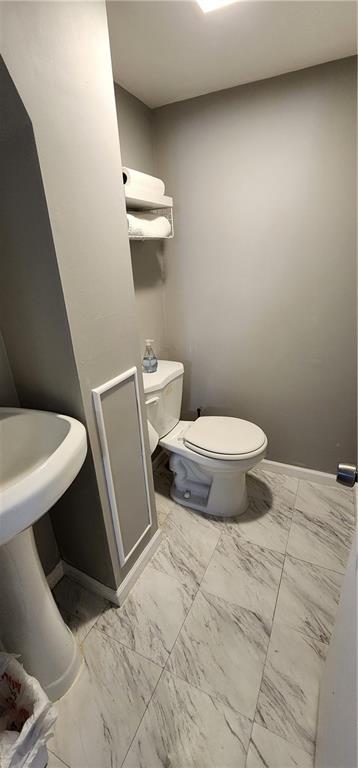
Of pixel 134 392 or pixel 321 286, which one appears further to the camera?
pixel 321 286

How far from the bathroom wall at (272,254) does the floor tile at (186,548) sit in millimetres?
668

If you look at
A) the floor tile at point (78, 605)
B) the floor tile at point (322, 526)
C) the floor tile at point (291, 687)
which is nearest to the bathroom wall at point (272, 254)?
the floor tile at point (322, 526)

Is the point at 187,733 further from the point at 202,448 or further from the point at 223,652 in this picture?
the point at 202,448

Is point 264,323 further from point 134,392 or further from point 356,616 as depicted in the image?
point 356,616

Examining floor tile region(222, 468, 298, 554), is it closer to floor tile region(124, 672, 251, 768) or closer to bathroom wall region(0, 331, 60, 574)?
floor tile region(124, 672, 251, 768)

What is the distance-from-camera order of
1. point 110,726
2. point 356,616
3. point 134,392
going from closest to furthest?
point 356,616 → point 110,726 → point 134,392

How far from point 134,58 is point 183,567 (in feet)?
6.79

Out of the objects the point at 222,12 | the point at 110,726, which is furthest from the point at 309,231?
the point at 110,726

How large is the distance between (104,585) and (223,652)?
0.49 meters

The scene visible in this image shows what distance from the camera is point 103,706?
0.96 m

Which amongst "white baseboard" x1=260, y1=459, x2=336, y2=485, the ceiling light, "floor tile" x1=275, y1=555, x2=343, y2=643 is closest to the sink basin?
"floor tile" x1=275, y1=555, x2=343, y2=643

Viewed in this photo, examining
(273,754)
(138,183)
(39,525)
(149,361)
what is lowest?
(273,754)

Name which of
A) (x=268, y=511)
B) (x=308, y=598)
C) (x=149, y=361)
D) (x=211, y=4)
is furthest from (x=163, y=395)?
(x=211, y=4)

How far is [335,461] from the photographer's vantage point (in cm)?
179
